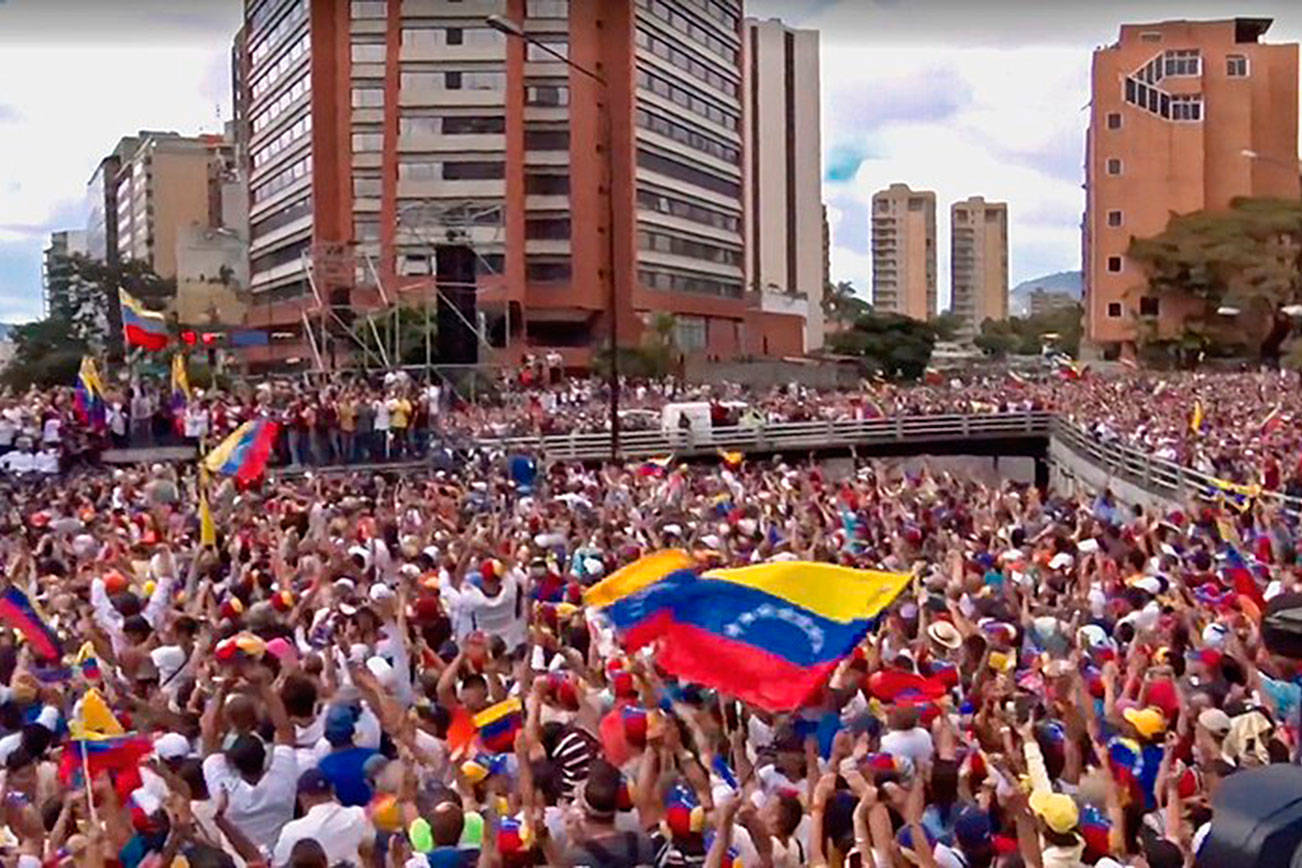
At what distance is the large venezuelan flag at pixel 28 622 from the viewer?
30.8 ft

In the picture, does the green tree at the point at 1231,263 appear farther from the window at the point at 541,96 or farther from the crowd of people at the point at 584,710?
the crowd of people at the point at 584,710

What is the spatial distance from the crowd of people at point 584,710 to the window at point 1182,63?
2872 inches

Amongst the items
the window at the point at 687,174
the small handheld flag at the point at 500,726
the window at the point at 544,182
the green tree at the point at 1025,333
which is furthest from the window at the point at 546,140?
the small handheld flag at the point at 500,726

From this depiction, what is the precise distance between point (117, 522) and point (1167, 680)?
11.3 meters

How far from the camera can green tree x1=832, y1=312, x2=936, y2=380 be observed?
293 ft

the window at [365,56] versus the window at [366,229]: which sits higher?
the window at [365,56]

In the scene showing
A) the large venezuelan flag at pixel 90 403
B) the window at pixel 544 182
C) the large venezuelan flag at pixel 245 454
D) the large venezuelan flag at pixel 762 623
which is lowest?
the large venezuelan flag at pixel 762 623

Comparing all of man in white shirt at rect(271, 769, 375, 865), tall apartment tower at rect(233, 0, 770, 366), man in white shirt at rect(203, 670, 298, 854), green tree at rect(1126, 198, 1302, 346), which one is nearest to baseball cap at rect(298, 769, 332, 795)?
man in white shirt at rect(271, 769, 375, 865)

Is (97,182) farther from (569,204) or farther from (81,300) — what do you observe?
(569,204)

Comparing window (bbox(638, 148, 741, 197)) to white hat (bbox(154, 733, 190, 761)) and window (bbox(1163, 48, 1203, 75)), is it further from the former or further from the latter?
white hat (bbox(154, 733, 190, 761))

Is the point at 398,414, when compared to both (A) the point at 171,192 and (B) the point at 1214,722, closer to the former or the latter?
(B) the point at 1214,722

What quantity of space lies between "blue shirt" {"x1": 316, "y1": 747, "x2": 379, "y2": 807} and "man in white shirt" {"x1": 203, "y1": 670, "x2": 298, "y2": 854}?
0.43 ft

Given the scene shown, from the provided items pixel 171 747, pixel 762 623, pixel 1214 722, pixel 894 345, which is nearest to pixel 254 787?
pixel 171 747

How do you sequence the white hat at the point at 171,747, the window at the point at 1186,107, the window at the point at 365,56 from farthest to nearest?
the window at the point at 1186,107, the window at the point at 365,56, the white hat at the point at 171,747
